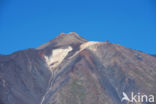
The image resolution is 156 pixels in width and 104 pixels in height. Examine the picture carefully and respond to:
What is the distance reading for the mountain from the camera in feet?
310

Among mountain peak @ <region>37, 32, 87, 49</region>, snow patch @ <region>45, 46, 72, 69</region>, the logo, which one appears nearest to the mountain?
snow patch @ <region>45, 46, 72, 69</region>

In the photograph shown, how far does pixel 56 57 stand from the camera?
12362 centimetres

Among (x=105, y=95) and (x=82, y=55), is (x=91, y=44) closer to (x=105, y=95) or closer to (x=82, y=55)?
(x=82, y=55)

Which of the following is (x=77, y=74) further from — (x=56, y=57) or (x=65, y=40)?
(x=65, y=40)

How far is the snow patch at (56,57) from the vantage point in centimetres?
11957

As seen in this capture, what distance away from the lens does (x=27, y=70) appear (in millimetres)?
111438

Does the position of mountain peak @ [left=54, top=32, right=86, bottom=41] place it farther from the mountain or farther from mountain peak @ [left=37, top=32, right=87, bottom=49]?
the mountain

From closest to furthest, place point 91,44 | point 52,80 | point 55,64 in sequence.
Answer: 1. point 52,80
2. point 55,64
3. point 91,44

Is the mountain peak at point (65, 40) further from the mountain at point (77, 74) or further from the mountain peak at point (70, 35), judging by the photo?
the mountain at point (77, 74)

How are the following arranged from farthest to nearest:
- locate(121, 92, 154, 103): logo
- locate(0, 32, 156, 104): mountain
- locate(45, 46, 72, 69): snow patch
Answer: locate(45, 46, 72, 69): snow patch < locate(0, 32, 156, 104): mountain < locate(121, 92, 154, 103): logo

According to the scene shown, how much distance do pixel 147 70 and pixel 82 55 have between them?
73.9ft

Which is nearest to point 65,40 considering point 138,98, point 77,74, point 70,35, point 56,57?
point 70,35

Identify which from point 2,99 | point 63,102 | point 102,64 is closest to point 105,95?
point 63,102

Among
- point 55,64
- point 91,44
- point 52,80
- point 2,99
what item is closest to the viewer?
point 2,99
